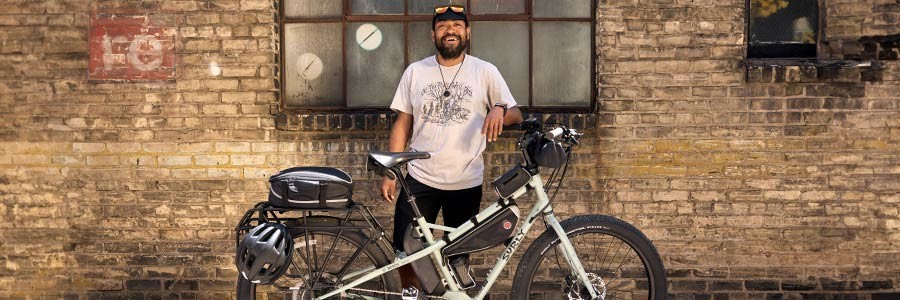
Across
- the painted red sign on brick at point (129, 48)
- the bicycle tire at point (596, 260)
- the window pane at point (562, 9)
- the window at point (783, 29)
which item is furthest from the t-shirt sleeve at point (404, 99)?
the window at point (783, 29)

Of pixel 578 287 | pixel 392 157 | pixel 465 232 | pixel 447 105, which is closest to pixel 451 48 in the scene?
pixel 447 105

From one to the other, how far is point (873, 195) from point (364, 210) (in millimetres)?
3354

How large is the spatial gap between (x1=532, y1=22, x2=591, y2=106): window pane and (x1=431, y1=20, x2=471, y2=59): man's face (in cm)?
152

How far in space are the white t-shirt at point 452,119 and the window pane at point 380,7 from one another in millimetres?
1416

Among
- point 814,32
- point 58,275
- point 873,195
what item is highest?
point 814,32

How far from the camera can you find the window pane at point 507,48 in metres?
5.94

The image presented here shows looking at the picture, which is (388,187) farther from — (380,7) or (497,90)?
(380,7)

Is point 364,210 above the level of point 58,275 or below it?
above

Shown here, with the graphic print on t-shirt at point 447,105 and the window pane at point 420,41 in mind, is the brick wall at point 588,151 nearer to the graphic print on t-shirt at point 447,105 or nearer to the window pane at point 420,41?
the window pane at point 420,41

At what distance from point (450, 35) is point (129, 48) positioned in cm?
247

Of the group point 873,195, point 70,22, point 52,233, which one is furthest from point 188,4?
point 873,195

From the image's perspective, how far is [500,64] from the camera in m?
5.97

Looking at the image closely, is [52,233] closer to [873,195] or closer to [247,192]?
[247,192]

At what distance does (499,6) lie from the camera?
5.93m
